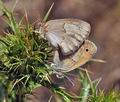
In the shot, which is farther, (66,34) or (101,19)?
(101,19)

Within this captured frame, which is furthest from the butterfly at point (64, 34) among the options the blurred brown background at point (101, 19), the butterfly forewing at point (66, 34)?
the blurred brown background at point (101, 19)

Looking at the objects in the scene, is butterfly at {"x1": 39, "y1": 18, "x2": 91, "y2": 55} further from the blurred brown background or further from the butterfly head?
the blurred brown background

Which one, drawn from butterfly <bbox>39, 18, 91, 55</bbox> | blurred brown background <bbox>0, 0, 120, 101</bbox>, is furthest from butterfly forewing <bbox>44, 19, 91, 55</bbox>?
blurred brown background <bbox>0, 0, 120, 101</bbox>

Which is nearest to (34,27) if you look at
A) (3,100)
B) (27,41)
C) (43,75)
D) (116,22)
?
(27,41)

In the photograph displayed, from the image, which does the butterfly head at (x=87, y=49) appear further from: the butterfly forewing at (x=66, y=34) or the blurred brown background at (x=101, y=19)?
the blurred brown background at (x=101, y=19)

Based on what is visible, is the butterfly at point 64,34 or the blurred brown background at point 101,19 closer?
the butterfly at point 64,34

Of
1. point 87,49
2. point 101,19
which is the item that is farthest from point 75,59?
point 101,19

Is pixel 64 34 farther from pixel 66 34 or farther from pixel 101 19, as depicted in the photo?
pixel 101 19
